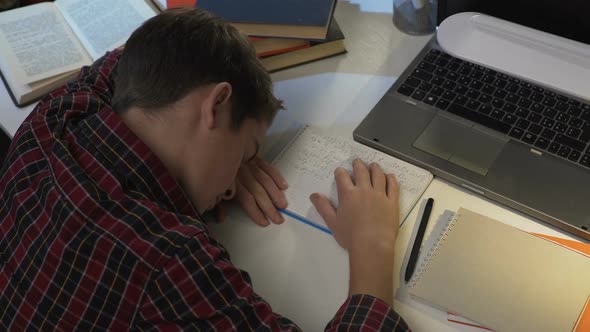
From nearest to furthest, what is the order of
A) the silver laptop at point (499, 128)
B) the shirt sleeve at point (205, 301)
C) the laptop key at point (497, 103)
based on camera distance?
1. the shirt sleeve at point (205, 301)
2. the silver laptop at point (499, 128)
3. the laptop key at point (497, 103)

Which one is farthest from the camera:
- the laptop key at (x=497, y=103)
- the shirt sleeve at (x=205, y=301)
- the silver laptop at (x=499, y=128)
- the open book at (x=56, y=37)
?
the open book at (x=56, y=37)

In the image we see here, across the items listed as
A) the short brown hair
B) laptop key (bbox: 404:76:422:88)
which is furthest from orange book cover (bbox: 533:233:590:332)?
the short brown hair

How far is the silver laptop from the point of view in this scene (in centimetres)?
77

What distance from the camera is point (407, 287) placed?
705 mm

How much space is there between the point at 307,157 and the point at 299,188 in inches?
2.5

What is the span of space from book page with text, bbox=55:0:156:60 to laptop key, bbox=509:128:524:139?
71 cm

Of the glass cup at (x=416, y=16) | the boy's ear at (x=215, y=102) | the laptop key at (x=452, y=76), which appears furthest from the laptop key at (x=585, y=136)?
the boy's ear at (x=215, y=102)

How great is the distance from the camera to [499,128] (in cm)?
85

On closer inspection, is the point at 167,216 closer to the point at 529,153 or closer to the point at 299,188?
the point at 299,188

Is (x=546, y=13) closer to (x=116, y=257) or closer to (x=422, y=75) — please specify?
(x=422, y=75)

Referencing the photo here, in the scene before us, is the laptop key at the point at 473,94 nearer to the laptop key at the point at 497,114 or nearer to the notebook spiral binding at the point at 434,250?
the laptop key at the point at 497,114

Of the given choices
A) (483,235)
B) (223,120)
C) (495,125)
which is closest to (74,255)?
(223,120)

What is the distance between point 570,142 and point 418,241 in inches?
10.8

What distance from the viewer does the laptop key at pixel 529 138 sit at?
0.82m
